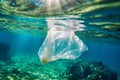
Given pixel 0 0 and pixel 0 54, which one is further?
pixel 0 54

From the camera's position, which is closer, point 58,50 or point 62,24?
point 58,50

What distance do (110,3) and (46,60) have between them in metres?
6.51

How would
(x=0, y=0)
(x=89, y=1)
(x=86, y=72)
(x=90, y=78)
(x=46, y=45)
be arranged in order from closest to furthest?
(x=46, y=45) → (x=89, y=1) → (x=0, y=0) → (x=90, y=78) → (x=86, y=72)

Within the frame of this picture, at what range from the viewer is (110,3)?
11141mm

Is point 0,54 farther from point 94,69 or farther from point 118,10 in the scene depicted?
point 118,10

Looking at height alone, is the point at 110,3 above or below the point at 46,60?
above

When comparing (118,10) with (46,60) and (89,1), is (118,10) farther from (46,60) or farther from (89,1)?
(46,60)

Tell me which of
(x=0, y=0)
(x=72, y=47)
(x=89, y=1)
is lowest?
(x=72, y=47)

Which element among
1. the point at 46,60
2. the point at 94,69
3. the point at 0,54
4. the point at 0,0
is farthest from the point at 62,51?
A: the point at 0,54

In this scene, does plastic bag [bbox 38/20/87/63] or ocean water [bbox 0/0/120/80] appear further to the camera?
ocean water [bbox 0/0/120/80]

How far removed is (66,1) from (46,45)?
510 centimetres

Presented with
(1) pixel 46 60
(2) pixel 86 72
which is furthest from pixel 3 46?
(1) pixel 46 60

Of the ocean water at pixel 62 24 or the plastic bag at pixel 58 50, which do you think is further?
the ocean water at pixel 62 24

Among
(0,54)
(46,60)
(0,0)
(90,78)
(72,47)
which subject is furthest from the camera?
(0,54)
